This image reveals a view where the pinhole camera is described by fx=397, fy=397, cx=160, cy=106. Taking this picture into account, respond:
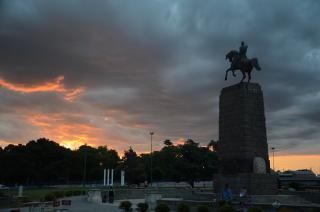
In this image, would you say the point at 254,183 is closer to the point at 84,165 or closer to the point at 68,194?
the point at 68,194

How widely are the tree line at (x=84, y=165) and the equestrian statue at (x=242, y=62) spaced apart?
141ft

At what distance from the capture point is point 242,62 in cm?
3231

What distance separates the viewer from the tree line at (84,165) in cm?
7544

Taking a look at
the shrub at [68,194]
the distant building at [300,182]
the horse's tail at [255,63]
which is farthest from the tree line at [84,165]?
the horse's tail at [255,63]

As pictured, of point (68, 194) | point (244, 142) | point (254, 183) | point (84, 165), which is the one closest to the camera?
point (254, 183)

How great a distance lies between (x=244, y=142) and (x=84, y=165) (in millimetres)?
70840

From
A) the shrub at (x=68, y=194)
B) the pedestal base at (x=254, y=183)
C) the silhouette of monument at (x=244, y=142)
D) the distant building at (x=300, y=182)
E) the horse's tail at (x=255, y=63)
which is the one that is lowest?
the shrub at (x=68, y=194)

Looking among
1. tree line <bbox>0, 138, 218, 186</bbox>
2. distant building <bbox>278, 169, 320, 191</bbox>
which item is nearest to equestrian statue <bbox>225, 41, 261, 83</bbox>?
distant building <bbox>278, 169, 320, 191</bbox>

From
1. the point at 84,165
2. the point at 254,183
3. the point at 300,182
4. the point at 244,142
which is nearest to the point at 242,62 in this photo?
the point at 244,142

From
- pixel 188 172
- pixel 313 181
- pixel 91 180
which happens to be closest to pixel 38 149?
pixel 91 180

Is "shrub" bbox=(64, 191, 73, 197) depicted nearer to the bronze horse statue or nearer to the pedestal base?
the pedestal base

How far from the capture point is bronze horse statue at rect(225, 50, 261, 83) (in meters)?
32.3

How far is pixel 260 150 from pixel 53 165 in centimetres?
6827

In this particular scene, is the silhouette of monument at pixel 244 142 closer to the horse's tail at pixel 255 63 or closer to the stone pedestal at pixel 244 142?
the stone pedestal at pixel 244 142
